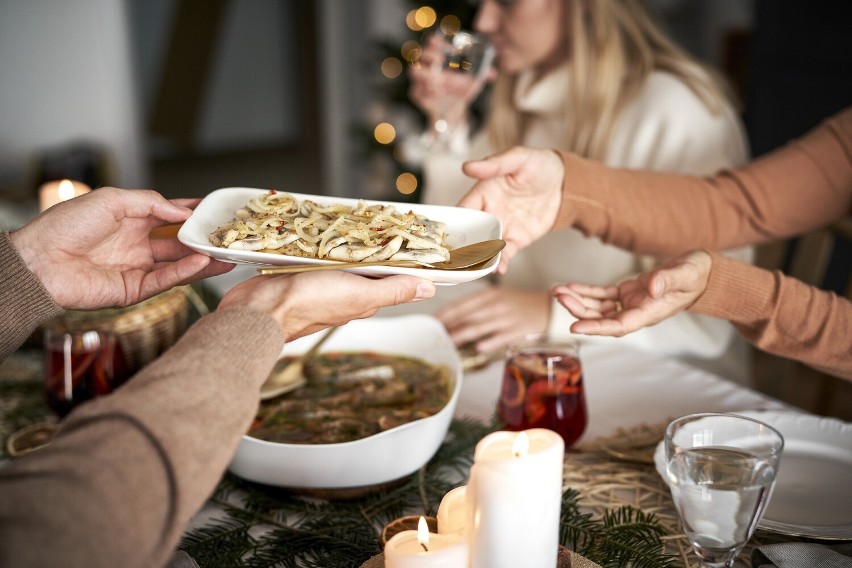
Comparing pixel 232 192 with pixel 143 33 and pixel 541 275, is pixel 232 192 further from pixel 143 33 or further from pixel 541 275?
pixel 143 33

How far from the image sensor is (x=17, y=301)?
3.38ft

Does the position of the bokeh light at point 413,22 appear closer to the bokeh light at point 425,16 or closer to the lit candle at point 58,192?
the bokeh light at point 425,16

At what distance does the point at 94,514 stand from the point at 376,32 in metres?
5.17

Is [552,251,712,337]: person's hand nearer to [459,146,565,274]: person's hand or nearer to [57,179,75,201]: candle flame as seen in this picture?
[459,146,565,274]: person's hand

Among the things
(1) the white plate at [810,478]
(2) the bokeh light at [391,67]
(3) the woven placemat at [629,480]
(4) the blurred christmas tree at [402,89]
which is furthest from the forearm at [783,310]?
(2) the bokeh light at [391,67]

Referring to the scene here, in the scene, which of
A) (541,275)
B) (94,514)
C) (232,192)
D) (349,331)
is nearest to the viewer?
(94,514)

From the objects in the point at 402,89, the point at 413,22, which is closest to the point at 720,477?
the point at 413,22

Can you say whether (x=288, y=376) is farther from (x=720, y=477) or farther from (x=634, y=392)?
(x=720, y=477)

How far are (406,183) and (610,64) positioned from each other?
1744mm

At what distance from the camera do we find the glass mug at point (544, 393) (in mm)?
1143

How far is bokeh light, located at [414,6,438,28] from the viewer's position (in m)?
3.38

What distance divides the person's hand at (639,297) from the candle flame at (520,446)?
0.36 m

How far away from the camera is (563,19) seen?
87.7 inches

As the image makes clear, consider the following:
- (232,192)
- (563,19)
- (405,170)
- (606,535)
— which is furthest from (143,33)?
(606,535)
